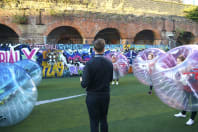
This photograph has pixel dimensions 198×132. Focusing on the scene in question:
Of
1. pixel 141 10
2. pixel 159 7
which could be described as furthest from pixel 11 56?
pixel 159 7

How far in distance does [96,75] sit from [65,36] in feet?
49.8

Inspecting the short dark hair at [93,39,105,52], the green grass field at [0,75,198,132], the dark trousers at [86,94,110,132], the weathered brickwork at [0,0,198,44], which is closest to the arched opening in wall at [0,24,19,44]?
the weathered brickwork at [0,0,198,44]

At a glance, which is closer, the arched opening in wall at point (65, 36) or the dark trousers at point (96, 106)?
the dark trousers at point (96, 106)

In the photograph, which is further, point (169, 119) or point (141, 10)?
point (141, 10)

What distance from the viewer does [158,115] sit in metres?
5.32

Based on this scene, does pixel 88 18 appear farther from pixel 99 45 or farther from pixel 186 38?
pixel 99 45

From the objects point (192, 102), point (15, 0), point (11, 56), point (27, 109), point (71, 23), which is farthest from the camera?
point (71, 23)

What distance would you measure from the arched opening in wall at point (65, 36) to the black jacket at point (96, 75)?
14.4 m

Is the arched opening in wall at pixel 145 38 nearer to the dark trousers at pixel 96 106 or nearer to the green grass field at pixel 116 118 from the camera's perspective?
the green grass field at pixel 116 118

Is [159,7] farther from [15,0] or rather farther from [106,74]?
[106,74]

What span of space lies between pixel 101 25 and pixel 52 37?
436 centimetres

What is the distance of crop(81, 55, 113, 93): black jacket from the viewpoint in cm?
306

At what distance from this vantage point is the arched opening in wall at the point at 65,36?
1720 cm

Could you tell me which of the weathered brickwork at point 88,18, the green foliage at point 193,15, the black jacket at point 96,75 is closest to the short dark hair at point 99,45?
the black jacket at point 96,75
